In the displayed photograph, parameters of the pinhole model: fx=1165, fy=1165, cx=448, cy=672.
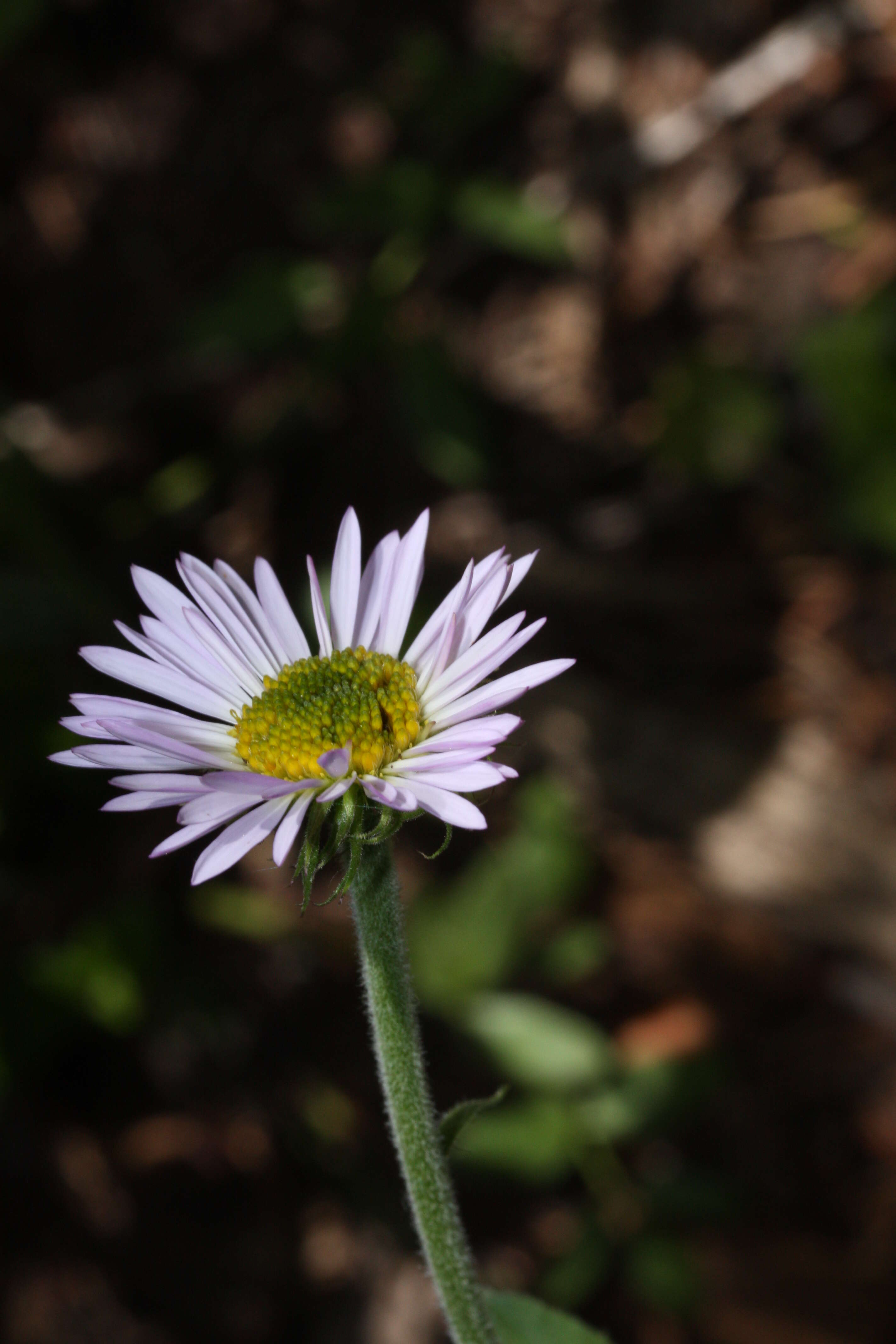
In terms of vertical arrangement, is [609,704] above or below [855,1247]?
above

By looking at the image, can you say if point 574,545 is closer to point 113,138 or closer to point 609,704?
point 609,704

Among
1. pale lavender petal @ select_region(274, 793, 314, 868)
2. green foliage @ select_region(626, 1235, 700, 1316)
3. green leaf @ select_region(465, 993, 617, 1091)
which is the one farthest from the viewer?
green leaf @ select_region(465, 993, 617, 1091)

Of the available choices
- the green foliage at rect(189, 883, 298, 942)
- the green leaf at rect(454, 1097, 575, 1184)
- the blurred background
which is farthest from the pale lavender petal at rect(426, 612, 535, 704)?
the green foliage at rect(189, 883, 298, 942)

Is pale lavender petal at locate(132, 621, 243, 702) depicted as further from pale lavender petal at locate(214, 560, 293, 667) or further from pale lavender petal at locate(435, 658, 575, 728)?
pale lavender petal at locate(435, 658, 575, 728)

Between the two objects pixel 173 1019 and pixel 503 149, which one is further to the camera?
pixel 503 149

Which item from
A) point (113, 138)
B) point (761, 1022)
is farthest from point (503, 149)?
point (761, 1022)

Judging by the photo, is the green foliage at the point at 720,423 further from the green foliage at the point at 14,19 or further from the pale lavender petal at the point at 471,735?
the pale lavender petal at the point at 471,735

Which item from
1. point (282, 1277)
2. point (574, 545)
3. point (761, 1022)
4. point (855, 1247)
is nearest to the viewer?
point (855, 1247)
